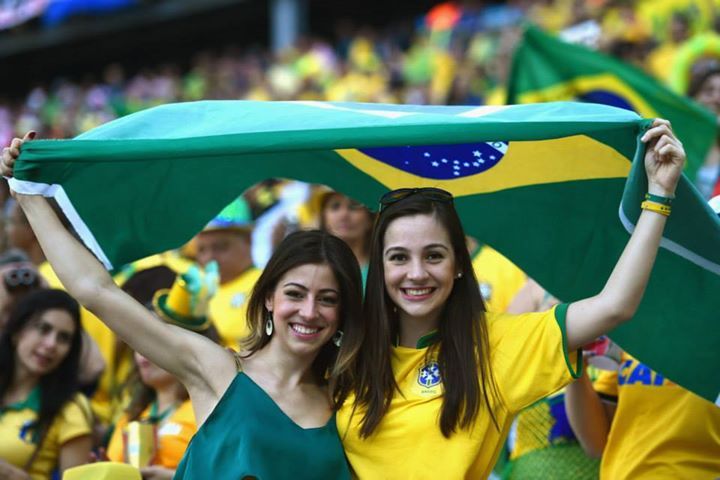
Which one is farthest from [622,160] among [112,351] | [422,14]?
[422,14]

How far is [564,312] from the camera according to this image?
3564mm

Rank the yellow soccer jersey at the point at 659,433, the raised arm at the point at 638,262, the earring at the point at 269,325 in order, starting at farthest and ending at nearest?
the yellow soccer jersey at the point at 659,433
the earring at the point at 269,325
the raised arm at the point at 638,262

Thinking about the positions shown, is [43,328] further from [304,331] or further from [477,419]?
[477,419]

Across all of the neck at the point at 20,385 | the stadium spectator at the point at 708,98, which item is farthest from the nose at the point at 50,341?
the stadium spectator at the point at 708,98

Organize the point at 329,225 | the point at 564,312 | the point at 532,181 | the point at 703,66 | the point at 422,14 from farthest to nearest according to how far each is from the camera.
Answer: the point at 422,14 < the point at 703,66 < the point at 329,225 < the point at 532,181 < the point at 564,312

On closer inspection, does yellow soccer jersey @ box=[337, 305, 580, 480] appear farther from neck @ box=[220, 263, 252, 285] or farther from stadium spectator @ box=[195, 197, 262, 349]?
neck @ box=[220, 263, 252, 285]

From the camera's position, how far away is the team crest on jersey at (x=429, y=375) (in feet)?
12.1

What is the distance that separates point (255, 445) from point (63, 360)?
81.2 inches

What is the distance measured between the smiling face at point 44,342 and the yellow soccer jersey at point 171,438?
0.49 meters

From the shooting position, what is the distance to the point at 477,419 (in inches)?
141

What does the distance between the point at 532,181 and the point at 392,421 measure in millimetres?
1146

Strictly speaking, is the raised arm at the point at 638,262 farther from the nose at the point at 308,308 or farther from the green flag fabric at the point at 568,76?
the green flag fabric at the point at 568,76

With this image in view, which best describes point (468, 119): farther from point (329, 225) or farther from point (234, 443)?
point (329, 225)

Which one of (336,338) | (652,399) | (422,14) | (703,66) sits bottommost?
(652,399)
